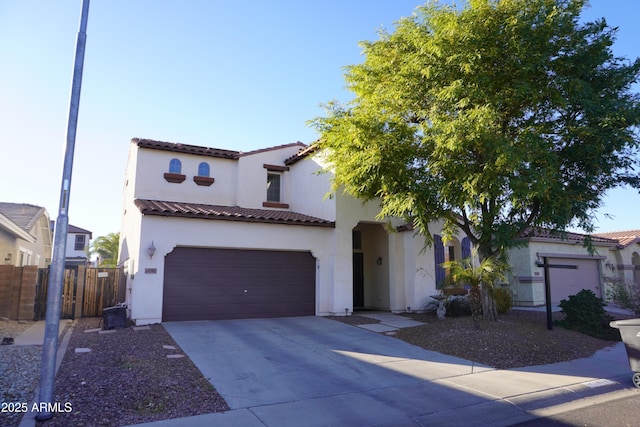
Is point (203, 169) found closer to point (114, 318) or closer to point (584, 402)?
point (114, 318)

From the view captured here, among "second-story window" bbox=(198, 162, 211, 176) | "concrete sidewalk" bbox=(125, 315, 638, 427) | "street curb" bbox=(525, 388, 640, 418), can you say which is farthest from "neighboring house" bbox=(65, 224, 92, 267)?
"street curb" bbox=(525, 388, 640, 418)

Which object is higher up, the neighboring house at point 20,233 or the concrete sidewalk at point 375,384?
the neighboring house at point 20,233

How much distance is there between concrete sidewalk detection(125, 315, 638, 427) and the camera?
18.1 ft

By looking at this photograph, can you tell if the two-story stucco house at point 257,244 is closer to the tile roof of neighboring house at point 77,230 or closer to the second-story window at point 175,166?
the second-story window at point 175,166

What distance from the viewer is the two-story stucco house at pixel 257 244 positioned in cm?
1281

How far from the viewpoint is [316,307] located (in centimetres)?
1476

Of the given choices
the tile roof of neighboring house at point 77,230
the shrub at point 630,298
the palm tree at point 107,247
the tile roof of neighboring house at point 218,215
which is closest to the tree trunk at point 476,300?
the shrub at point 630,298

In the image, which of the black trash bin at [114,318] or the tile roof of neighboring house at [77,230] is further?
the tile roof of neighboring house at [77,230]

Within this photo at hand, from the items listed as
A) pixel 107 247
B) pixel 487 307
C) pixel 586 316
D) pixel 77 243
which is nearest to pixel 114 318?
pixel 487 307

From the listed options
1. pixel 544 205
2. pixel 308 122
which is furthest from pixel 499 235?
pixel 308 122

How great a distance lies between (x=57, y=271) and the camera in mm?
5262

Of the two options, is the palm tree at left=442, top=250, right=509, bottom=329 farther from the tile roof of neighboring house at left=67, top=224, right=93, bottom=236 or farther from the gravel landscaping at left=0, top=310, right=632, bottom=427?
the tile roof of neighboring house at left=67, top=224, right=93, bottom=236

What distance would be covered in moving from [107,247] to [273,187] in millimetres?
30786

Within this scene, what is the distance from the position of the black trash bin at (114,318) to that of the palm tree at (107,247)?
29.9m
